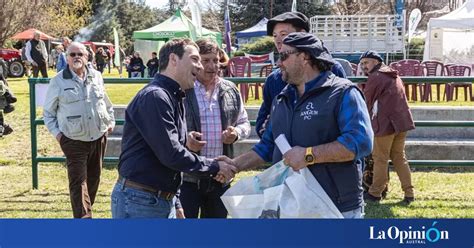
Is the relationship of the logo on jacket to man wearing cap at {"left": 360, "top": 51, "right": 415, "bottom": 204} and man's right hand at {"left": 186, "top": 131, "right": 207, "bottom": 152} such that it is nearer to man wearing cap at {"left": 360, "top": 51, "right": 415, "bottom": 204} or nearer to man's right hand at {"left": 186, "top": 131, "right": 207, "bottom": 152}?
man's right hand at {"left": 186, "top": 131, "right": 207, "bottom": 152}

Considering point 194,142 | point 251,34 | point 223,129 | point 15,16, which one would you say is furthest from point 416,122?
point 15,16

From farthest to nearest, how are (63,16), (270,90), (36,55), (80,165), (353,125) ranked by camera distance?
(63,16) → (36,55) → (80,165) → (270,90) → (353,125)

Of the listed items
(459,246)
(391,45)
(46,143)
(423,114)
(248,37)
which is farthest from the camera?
(248,37)

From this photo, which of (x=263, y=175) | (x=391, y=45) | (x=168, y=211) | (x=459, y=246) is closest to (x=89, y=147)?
(x=168, y=211)

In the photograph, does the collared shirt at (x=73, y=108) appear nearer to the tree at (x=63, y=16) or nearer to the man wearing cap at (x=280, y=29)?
the man wearing cap at (x=280, y=29)

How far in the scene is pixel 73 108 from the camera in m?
5.99

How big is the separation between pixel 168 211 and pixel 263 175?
624mm

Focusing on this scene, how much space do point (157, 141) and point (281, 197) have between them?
2.33 ft

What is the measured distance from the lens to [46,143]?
35.6 ft

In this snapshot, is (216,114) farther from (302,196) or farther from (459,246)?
(459,246)

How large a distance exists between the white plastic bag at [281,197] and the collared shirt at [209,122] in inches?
39.0

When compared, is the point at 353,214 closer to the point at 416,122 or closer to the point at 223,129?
→ the point at 223,129

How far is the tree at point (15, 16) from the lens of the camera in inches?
1663

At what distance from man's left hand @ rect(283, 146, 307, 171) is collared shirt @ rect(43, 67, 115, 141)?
328 centimetres
